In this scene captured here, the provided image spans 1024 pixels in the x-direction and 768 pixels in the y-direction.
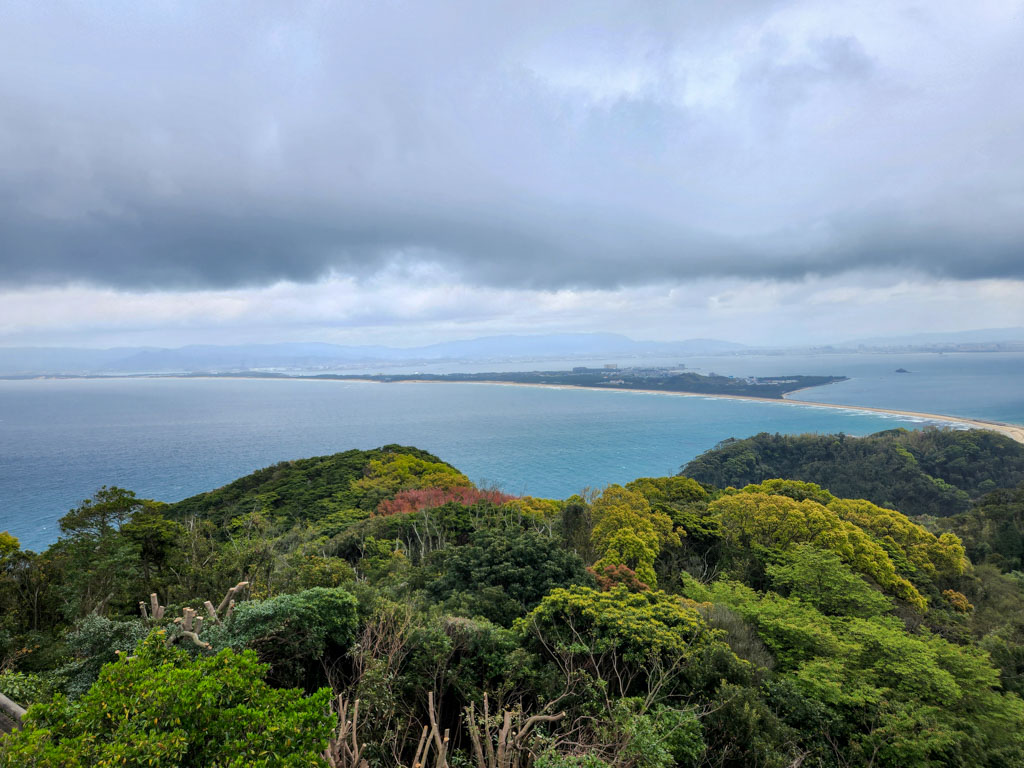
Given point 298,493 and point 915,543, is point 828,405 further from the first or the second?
point 298,493

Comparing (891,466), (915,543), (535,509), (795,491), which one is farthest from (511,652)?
(891,466)

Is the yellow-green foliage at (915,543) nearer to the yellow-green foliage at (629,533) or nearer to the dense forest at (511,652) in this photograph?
the dense forest at (511,652)

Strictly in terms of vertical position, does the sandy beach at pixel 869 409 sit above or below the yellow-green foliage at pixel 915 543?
below

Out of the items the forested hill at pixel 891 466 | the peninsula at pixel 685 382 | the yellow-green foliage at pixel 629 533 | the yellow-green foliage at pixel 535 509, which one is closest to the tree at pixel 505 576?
the yellow-green foliage at pixel 629 533

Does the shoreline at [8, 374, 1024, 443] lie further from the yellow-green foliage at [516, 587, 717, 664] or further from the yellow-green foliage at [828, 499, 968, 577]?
the yellow-green foliage at [516, 587, 717, 664]

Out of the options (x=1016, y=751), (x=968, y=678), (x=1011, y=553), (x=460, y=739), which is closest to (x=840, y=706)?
(x=1016, y=751)

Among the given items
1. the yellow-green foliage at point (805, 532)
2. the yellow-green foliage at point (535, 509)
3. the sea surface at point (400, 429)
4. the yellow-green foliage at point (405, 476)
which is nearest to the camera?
the yellow-green foliage at point (805, 532)
